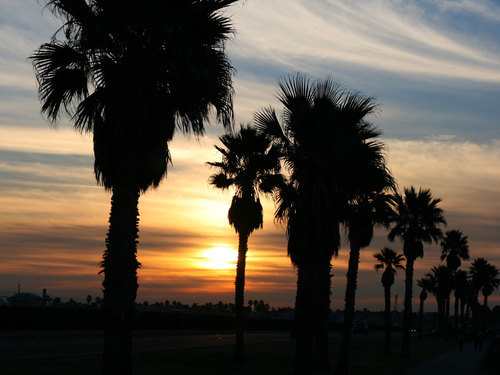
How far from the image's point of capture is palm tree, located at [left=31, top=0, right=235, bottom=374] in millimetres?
17203

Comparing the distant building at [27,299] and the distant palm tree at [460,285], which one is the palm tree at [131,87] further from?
the distant palm tree at [460,285]

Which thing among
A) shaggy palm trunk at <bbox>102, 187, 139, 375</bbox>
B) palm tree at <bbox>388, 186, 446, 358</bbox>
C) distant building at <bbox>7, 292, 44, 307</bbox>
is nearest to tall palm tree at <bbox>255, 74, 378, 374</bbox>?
shaggy palm trunk at <bbox>102, 187, 139, 375</bbox>

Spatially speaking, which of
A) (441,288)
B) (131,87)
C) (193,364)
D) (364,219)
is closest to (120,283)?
(131,87)

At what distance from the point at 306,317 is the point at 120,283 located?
9103 millimetres

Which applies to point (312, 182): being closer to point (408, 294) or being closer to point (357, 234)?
point (357, 234)

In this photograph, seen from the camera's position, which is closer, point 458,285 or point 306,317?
point 306,317

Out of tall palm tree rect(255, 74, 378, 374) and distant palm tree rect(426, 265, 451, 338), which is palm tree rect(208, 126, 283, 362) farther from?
distant palm tree rect(426, 265, 451, 338)

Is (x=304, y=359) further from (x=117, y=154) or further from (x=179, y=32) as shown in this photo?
(x=179, y=32)

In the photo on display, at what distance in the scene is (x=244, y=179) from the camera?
3906 centimetres

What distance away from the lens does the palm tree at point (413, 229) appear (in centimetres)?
5881

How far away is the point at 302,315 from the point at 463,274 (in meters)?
123

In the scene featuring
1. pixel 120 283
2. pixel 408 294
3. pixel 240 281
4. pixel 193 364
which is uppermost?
pixel 240 281

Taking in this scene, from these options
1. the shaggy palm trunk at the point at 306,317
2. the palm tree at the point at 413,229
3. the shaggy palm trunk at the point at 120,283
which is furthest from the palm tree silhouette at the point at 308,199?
the palm tree at the point at 413,229

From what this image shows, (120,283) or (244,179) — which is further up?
(244,179)
